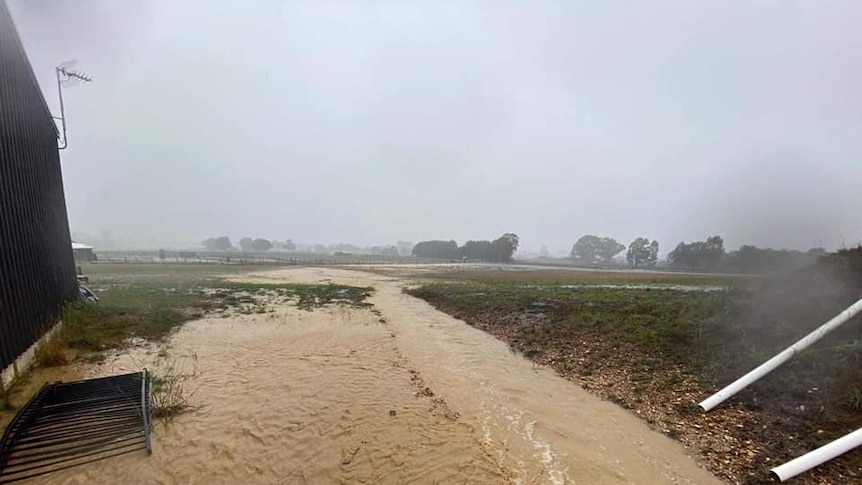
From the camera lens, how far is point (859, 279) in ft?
25.0

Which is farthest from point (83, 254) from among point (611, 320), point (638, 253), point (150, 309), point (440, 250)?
point (638, 253)

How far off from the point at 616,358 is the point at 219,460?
28.2 ft

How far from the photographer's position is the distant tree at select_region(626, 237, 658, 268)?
93.4m

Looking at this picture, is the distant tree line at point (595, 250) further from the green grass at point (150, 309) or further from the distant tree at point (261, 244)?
the distant tree at point (261, 244)

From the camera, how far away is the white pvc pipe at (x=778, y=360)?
603cm

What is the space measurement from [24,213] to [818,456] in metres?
15.0

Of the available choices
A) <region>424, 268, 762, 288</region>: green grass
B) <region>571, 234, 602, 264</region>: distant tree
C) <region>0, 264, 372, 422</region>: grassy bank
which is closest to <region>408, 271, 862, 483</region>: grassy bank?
<region>424, 268, 762, 288</region>: green grass

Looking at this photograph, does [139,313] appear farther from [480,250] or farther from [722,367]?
[480,250]

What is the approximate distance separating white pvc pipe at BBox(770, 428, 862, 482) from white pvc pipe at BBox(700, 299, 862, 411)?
1807 millimetres

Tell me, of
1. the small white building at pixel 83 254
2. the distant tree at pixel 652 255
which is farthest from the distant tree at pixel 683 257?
the small white building at pixel 83 254

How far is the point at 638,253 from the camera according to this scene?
95.1 metres

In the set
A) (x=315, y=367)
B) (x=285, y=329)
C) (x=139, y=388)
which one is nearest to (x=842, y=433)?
(x=315, y=367)

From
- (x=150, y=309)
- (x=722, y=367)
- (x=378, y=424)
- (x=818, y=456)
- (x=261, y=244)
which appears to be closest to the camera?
(x=818, y=456)

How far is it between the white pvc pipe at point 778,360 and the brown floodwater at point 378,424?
4.79 ft
